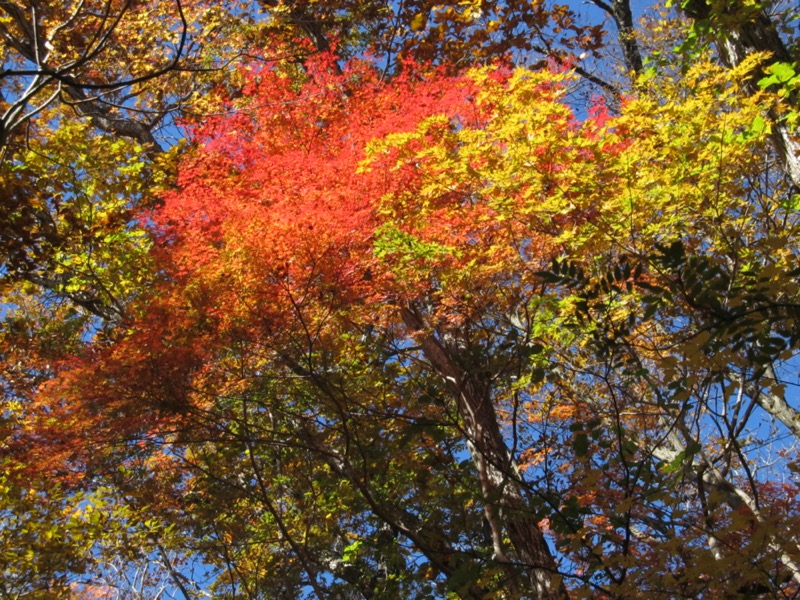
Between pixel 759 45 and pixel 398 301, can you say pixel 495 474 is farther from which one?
pixel 759 45

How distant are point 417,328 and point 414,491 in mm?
2838

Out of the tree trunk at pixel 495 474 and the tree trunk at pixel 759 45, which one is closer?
the tree trunk at pixel 495 474

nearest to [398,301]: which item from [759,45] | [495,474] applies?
[495,474]

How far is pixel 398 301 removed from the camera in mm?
8523

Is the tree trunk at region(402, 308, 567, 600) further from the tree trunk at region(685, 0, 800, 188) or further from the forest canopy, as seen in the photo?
the tree trunk at region(685, 0, 800, 188)

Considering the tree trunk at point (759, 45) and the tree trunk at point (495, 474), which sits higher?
the tree trunk at point (759, 45)

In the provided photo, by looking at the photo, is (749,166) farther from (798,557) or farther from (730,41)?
(798,557)

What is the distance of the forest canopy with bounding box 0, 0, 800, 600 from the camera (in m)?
5.65

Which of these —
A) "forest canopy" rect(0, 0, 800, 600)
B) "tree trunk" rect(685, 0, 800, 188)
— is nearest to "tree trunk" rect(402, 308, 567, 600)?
"forest canopy" rect(0, 0, 800, 600)

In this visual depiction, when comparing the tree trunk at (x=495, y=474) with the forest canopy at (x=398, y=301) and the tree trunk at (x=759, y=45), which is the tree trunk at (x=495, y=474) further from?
the tree trunk at (x=759, y=45)

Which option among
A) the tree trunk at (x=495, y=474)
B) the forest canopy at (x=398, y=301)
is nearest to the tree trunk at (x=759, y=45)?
the forest canopy at (x=398, y=301)

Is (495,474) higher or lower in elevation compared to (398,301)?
lower

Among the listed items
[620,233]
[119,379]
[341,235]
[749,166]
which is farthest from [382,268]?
[749,166]

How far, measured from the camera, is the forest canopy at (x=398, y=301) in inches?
223
